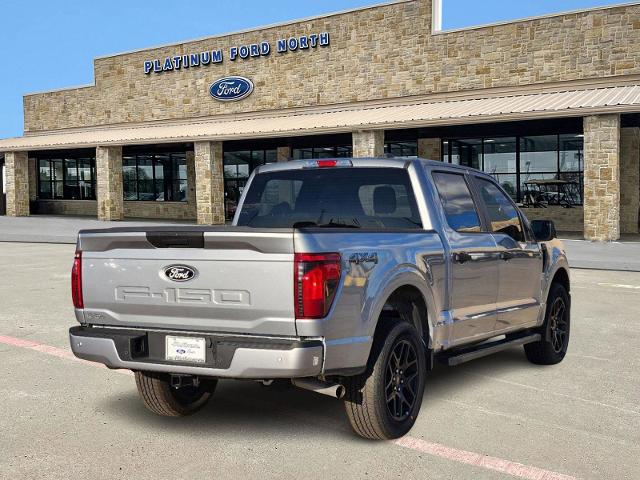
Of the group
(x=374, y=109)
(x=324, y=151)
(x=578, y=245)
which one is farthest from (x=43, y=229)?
(x=578, y=245)

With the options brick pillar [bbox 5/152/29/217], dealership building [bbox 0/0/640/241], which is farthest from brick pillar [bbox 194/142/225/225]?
brick pillar [bbox 5/152/29/217]

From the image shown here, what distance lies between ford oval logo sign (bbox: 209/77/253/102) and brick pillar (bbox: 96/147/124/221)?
17.3 ft

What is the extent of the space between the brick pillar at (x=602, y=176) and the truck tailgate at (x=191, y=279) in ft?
65.2

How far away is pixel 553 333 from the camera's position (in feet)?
23.5

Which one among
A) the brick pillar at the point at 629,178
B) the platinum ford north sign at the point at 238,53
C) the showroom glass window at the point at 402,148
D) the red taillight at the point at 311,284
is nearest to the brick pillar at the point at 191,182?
the platinum ford north sign at the point at 238,53

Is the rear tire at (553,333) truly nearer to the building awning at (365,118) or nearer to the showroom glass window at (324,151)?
the building awning at (365,118)

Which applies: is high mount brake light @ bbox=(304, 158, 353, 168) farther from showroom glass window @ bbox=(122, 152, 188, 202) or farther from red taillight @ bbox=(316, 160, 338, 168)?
showroom glass window @ bbox=(122, 152, 188, 202)

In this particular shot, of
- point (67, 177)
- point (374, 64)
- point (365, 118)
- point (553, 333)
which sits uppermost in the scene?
point (374, 64)

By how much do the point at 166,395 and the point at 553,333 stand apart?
387cm

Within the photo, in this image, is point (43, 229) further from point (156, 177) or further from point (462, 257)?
point (462, 257)

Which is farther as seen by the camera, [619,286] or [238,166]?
[238,166]

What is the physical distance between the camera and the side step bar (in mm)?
5477

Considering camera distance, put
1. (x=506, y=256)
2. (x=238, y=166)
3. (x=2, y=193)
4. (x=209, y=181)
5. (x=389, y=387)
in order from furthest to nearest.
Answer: (x=2, y=193), (x=238, y=166), (x=209, y=181), (x=506, y=256), (x=389, y=387)

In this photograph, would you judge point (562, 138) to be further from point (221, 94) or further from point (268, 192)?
point (268, 192)
